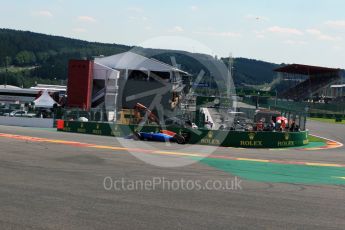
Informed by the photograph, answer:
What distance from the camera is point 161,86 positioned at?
60469 millimetres

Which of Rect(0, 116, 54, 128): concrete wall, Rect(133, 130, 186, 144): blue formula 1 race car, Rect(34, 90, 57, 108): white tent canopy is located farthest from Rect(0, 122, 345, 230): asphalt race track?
Rect(34, 90, 57, 108): white tent canopy

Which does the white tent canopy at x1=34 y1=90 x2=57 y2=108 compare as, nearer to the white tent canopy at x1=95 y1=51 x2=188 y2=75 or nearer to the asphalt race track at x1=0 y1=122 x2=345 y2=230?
the white tent canopy at x1=95 y1=51 x2=188 y2=75

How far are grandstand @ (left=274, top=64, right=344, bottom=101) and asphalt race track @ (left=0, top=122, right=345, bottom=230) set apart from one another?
6449 cm

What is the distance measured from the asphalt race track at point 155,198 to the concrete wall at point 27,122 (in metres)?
24.3

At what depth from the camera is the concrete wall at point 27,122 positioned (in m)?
39.0

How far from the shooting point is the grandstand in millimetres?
76875

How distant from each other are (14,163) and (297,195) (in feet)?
24.7

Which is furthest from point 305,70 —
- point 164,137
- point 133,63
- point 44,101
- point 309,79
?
point 164,137

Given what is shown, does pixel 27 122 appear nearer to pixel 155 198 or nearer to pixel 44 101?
pixel 44 101

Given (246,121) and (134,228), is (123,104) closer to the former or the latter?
(246,121)

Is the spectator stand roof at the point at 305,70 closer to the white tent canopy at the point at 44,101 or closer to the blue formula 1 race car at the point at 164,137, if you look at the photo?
the white tent canopy at the point at 44,101

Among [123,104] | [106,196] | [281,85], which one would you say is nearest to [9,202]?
[106,196]

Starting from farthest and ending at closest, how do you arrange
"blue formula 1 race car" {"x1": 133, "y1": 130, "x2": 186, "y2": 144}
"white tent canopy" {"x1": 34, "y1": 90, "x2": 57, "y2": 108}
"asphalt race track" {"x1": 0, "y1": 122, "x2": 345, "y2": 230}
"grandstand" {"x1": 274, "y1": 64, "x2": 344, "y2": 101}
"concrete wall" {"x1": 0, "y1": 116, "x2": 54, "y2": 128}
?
"grandstand" {"x1": 274, "y1": 64, "x2": 344, "y2": 101} < "white tent canopy" {"x1": 34, "y1": 90, "x2": 57, "y2": 108} < "concrete wall" {"x1": 0, "y1": 116, "x2": 54, "y2": 128} < "blue formula 1 race car" {"x1": 133, "y1": 130, "x2": 186, "y2": 144} < "asphalt race track" {"x1": 0, "y1": 122, "x2": 345, "y2": 230}

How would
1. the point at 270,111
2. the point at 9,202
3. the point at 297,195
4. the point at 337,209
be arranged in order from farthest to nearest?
the point at 270,111, the point at 297,195, the point at 337,209, the point at 9,202
